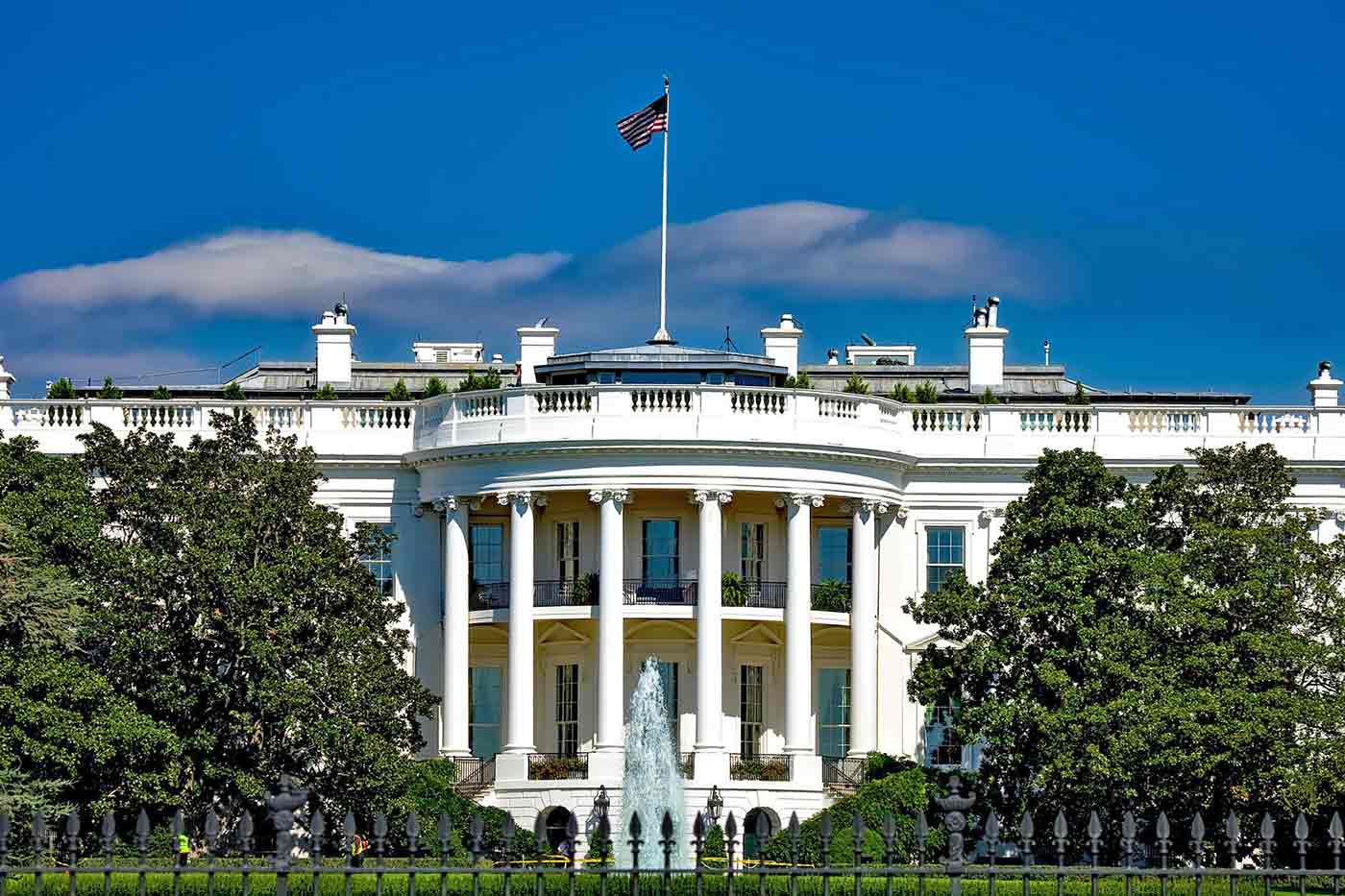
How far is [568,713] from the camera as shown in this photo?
63781mm

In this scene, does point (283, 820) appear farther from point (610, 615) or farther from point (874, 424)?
point (874, 424)

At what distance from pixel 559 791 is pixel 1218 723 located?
1468 cm

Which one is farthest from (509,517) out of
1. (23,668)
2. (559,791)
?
(23,668)

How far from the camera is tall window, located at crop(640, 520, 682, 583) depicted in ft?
207

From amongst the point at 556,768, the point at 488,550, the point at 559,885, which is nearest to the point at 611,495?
the point at 488,550

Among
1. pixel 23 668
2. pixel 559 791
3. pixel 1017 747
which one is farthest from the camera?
pixel 559 791

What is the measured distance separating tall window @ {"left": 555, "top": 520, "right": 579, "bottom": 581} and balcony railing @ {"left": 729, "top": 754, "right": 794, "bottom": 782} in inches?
239

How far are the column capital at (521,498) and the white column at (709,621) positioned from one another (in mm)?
3578

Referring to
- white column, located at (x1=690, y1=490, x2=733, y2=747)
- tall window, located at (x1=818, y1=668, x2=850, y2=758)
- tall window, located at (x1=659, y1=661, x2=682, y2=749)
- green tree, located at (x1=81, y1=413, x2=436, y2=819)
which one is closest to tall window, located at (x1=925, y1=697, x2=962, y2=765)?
tall window, located at (x1=818, y1=668, x2=850, y2=758)

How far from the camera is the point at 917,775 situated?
5831cm

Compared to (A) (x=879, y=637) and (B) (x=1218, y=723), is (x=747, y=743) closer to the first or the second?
(A) (x=879, y=637)

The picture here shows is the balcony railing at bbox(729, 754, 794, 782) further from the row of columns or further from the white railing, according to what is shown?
the white railing

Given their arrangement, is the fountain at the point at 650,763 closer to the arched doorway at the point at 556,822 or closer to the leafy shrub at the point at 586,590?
the arched doorway at the point at 556,822

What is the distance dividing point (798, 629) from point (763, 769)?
3.24 m
